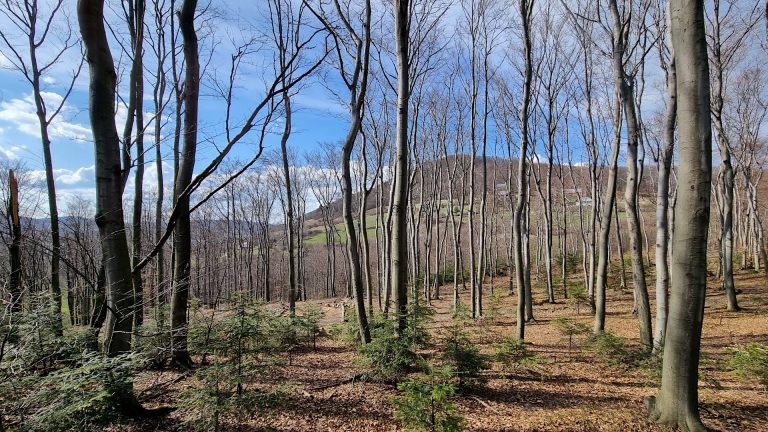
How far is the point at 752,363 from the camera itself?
186 inches

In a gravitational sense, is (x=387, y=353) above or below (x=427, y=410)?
below

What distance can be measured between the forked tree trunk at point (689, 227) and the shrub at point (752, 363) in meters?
2.09

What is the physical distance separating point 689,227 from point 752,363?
9.45ft

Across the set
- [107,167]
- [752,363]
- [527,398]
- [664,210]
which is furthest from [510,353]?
[107,167]

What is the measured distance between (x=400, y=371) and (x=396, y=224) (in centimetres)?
226

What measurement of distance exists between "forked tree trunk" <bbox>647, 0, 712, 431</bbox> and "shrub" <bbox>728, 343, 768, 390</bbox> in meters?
2.09

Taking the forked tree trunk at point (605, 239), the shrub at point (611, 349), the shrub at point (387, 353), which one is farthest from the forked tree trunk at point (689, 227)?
the forked tree trunk at point (605, 239)

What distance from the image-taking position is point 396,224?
5.93m

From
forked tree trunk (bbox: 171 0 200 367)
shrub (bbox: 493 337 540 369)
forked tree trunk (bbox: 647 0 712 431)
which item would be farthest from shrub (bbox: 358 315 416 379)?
forked tree trunk (bbox: 647 0 712 431)

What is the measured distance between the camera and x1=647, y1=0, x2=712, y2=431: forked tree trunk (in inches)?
136

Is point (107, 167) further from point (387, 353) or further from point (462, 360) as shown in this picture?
point (462, 360)

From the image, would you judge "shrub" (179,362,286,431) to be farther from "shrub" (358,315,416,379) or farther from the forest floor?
"shrub" (358,315,416,379)

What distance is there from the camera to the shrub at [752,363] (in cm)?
465

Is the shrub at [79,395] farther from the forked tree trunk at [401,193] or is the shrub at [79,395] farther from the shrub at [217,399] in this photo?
the forked tree trunk at [401,193]
